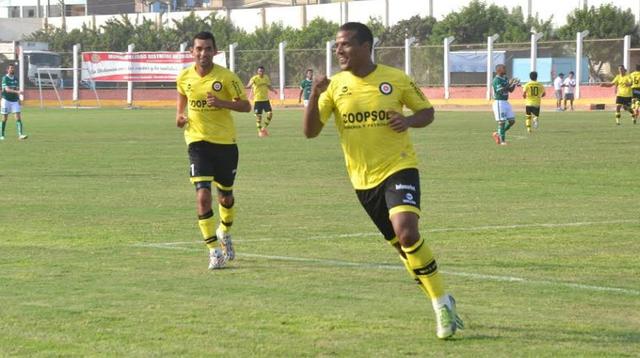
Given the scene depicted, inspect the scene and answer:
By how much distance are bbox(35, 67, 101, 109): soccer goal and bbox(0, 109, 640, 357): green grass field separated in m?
54.5

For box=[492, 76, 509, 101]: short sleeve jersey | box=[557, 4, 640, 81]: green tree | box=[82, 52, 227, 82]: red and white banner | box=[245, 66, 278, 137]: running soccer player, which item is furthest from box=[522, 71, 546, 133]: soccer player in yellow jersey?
box=[557, 4, 640, 81]: green tree

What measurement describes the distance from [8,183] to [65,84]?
6296 cm

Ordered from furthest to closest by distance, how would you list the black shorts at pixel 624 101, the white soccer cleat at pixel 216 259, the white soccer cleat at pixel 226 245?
the black shorts at pixel 624 101, the white soccer cleat at pixel 226 245, the white soccer cleat at pixel 216 259

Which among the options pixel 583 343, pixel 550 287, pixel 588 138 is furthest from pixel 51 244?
pixel 588 138

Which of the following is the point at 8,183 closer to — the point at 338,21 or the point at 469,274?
the point at 469,274

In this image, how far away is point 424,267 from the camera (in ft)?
28.7

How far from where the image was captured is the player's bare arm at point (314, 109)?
9008mm

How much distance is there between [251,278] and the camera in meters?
11.4

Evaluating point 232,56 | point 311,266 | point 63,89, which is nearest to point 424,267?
point 311,266

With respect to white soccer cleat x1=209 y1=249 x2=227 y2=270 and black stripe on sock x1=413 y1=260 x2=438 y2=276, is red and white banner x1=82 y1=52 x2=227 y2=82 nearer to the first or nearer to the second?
white soccer cleat x1=209 y1=249 x2=227 y2=270

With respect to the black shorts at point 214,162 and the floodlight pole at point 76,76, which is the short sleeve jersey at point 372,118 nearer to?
the black shorts at point 214,162

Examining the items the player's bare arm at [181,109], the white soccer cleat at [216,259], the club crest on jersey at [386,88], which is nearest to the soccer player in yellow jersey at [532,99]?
the player's bare arm at [181,109]

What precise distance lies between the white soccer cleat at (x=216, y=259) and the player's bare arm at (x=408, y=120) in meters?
3.49

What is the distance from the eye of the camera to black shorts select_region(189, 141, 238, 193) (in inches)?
507
